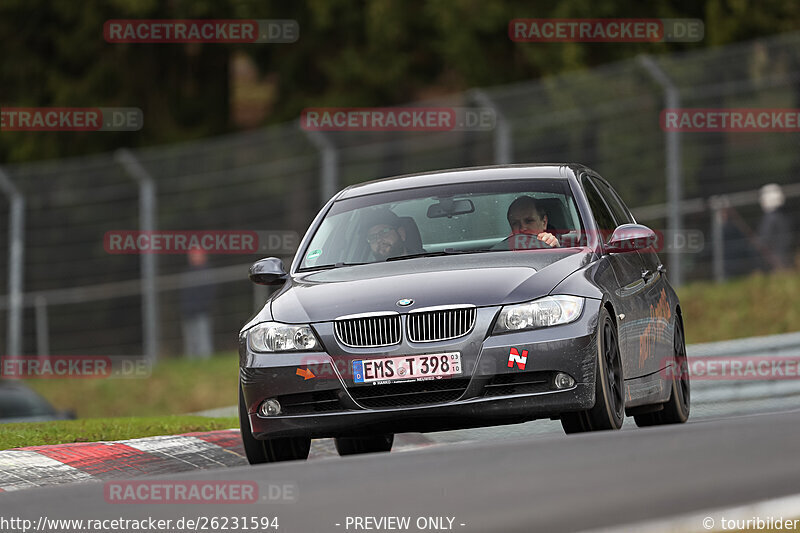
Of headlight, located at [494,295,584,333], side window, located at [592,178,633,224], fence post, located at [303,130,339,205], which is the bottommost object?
headlight, located at [494,295,584,333]

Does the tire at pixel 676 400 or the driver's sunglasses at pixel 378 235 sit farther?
the tire at pixel 676 400

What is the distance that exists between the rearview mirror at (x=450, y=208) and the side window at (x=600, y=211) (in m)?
0.70

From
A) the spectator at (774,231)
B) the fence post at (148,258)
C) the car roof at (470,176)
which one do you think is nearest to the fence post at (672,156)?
the spectator at (774,231)

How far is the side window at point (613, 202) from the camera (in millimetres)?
10609

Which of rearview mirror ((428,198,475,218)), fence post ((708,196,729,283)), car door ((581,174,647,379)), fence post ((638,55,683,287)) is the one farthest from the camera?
fence post ((708,196,729,283))

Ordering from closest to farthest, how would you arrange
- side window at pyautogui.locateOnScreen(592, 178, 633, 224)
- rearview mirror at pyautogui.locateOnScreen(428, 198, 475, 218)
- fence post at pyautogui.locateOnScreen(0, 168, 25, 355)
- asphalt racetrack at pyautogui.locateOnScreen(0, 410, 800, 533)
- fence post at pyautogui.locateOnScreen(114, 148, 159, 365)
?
asphalt racetrack at pyautogui.locateOnScreen(0, 410, 800, 533)
rearview mirror at pyautogui.locateOnScreen(428, 198, 475, 218)
side window at pyautogui.locateOnScreen(592, 178, 633, 224)
fence post at pyautogui.locateOnScreen(114, 148, 159, 365)
fence post at pyautogui.locateOnScreen(0, 168, 25, 355)

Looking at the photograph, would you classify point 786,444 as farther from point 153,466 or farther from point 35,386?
point 35,386

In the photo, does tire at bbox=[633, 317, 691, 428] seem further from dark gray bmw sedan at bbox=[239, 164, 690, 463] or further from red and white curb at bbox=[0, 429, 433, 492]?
red and white curb at bbox=[0, 429, 433, 492]

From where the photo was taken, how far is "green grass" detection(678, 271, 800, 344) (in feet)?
63.0
